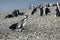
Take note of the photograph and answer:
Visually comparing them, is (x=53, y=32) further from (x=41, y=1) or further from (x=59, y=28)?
(x=41, y=1)

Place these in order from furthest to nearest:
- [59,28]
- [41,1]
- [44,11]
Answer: [41,1]
[44,11]
[59,28]

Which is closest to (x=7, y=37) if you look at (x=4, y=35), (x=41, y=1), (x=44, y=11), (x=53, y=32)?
(x=4, y=35)

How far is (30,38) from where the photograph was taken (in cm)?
1788

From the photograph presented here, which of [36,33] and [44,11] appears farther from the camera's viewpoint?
[44,11]

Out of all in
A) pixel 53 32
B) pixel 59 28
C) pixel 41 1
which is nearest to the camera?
pixel 53 32

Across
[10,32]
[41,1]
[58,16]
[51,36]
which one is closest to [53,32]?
[51,36]

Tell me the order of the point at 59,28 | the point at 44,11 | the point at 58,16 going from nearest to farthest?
the point at 59,28
the point at 58,16
the point at 44,11

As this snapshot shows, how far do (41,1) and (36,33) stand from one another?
4151 cm

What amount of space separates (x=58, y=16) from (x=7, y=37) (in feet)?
32.2

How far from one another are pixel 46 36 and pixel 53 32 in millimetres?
1320

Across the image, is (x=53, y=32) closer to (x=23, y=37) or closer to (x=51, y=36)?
(x=51, y=36)

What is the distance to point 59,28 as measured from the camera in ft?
67.1

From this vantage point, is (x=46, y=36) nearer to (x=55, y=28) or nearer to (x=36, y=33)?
(x=36, y=33)

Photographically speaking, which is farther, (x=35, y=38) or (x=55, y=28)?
(x=55, y=28)
